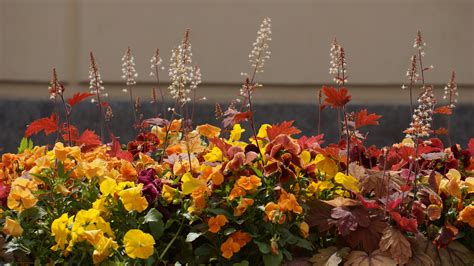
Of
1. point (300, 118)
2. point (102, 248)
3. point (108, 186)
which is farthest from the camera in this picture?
point (300, 118)

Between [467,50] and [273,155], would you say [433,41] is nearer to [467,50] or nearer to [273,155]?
[467,50]

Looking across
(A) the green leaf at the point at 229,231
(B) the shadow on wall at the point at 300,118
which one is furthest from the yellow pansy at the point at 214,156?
(B) the shadow on wall at the point at 300,118

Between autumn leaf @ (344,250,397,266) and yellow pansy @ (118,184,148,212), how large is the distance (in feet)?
1.60

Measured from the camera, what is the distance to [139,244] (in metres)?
1.98

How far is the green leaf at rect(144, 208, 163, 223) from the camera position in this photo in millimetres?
2035

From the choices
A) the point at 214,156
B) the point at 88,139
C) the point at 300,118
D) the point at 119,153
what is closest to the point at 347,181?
the point at 214,156

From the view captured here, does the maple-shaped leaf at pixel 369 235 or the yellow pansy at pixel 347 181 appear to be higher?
the yellow pansy at pixel 347 181

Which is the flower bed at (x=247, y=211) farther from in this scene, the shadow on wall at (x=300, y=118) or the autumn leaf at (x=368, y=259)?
the shadow on wall at (x=300, y=118)

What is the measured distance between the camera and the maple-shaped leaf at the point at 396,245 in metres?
1.99

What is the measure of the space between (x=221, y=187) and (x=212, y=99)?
3.99 metres

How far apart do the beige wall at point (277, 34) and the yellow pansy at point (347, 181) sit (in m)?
3.98

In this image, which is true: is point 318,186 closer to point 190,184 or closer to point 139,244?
point 190,184

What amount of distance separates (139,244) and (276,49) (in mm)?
4266

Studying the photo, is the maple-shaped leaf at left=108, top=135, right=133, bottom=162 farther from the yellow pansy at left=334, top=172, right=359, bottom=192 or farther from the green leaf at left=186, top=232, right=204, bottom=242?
the yellow pansy at left=334, top=172, right=359, bottom=192
